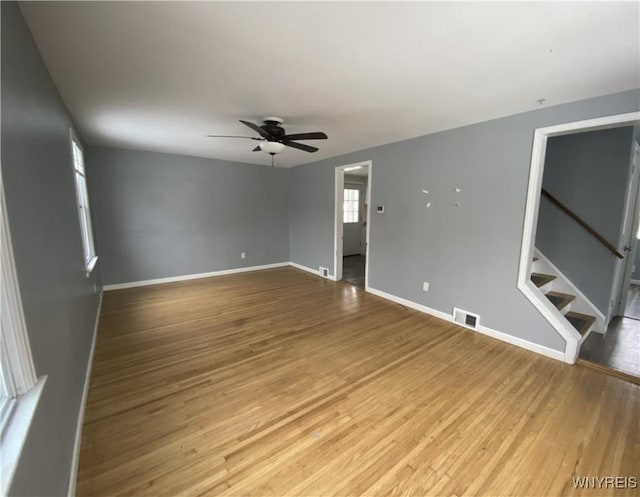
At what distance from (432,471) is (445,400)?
25.6 inches

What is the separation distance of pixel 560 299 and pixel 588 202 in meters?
1.25

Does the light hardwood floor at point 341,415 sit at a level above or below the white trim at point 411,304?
below

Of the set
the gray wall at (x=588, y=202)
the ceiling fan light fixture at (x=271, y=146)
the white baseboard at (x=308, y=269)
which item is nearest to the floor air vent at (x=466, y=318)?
the gray wall at (x=588, y=202)

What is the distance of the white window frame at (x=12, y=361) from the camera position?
0.88 m

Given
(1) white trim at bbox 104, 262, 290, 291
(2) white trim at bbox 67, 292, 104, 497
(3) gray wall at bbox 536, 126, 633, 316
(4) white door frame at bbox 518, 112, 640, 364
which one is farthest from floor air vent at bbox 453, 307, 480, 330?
(1) white trim at bbox 104, 262, 290, 291

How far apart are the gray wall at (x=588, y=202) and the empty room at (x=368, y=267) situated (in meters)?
0.02

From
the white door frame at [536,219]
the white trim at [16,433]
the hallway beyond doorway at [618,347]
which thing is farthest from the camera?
the hallway beyond doorway at [618,347]

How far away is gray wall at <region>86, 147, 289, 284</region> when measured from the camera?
14.7ft

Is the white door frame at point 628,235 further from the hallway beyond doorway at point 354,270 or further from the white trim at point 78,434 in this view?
the white trim at point 78,434

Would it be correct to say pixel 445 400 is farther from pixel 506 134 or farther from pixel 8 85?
pixel 8 85

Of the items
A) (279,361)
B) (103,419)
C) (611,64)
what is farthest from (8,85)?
(611,64)

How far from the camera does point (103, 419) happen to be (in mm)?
1839

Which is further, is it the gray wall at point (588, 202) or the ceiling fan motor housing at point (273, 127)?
the gray wall at point (588, 202)

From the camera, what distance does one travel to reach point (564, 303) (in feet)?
10.4
